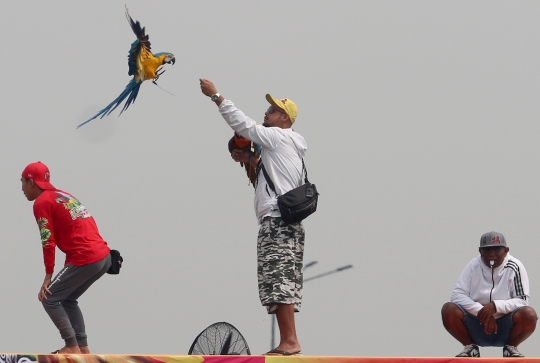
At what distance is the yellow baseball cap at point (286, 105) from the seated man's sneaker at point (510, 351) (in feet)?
6.03

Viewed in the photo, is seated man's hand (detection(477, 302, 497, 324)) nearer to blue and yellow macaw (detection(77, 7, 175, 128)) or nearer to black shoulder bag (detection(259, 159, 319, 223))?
black shoulder bag (detection(259, 159, 319, 223))

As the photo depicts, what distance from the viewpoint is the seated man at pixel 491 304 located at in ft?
19.5

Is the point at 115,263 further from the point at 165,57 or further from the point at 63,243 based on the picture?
the point at 165,57

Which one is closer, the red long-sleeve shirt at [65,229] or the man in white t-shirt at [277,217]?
the man in white t-shirt at [277,217]

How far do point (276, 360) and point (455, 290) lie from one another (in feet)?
4.73

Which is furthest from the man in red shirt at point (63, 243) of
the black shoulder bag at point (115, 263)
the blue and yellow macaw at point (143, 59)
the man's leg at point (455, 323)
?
the man's leg at point (455, 323)

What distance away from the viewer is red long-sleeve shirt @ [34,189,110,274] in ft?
20.2

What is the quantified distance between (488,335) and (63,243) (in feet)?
8.66

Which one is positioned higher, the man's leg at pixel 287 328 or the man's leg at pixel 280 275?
the man's leg at pixel 280 275

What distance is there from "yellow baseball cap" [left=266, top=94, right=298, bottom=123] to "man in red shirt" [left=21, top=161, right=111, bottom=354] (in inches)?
56.1

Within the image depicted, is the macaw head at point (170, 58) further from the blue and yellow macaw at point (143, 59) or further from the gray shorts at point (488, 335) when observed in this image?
the gray shorts at point (488, 335)

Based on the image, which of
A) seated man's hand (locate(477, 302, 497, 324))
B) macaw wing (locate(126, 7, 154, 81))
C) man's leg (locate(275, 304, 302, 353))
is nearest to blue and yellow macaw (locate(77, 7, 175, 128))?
macaw wing (locate(126, 7, 154, 81))

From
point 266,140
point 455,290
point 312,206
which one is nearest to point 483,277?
point 455,290

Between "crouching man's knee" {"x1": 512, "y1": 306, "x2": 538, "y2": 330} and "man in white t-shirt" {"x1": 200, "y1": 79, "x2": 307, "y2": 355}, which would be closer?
"man in white t-shirt" {"x1": 200, "y1": 79, "x2": 307, "y2": 355}
